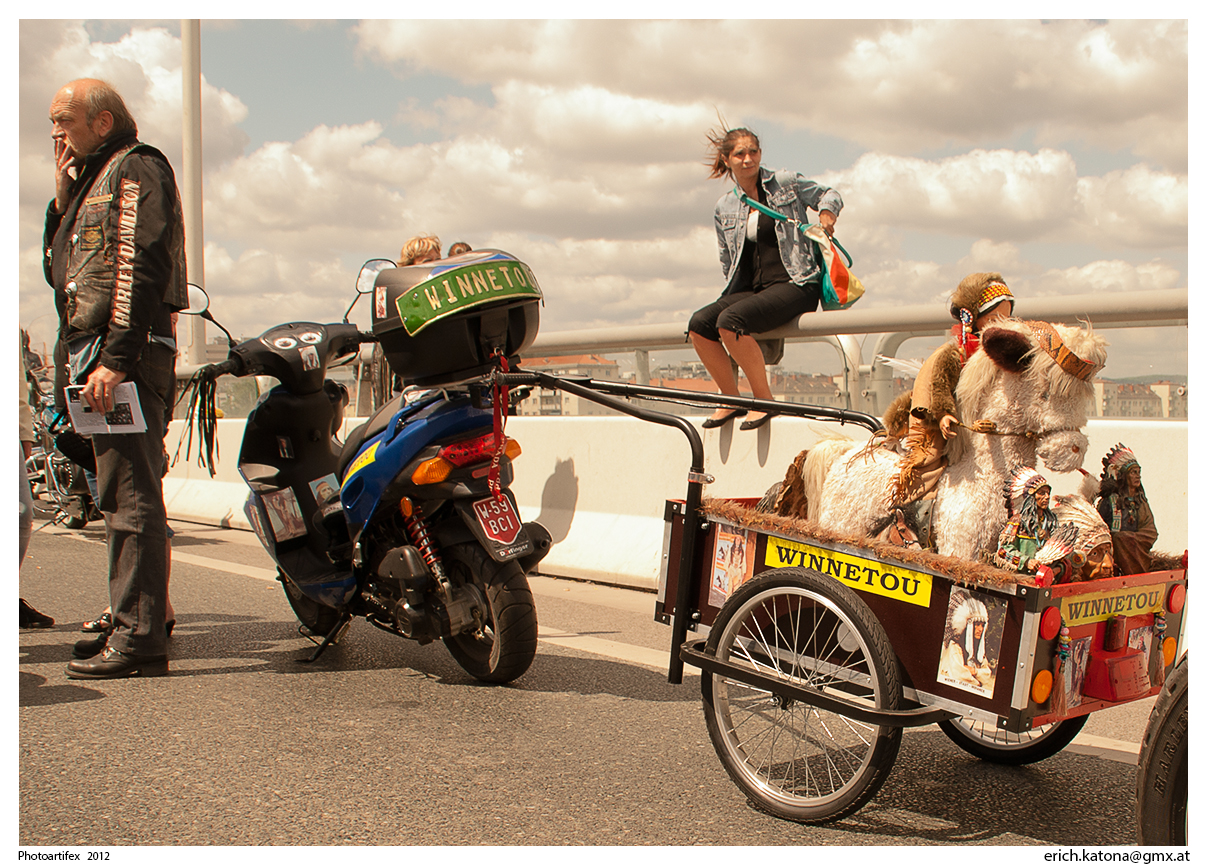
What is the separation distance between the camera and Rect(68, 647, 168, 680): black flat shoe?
14.3 feet

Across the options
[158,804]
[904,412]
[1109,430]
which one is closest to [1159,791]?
[904,412]

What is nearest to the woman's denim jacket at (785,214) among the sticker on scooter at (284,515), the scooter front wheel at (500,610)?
the scooter front wheel at (500,610)

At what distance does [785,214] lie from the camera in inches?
247

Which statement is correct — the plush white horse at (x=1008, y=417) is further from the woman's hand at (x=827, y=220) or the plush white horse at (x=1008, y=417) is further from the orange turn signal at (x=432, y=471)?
the woman's hand at (x=827, y=220)

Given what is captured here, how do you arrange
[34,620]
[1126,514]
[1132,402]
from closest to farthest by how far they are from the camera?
[1126,514] → [1132,402] → [34,620]

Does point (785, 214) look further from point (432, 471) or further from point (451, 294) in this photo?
point (432, 471)

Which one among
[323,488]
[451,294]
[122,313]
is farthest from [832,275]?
[122,313]

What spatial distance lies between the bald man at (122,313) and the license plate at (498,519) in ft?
4.71

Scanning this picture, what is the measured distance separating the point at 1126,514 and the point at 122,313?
12.3ft

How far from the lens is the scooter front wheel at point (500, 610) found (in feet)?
13.8

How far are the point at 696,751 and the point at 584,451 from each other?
371 cm

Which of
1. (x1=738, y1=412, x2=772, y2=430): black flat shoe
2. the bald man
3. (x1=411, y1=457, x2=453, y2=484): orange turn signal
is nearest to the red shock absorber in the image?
(x1=411, y1=457, x2=453, y2=484): orange turn signal

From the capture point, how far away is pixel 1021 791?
10.7ft

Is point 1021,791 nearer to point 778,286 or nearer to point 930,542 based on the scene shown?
point 930,542
